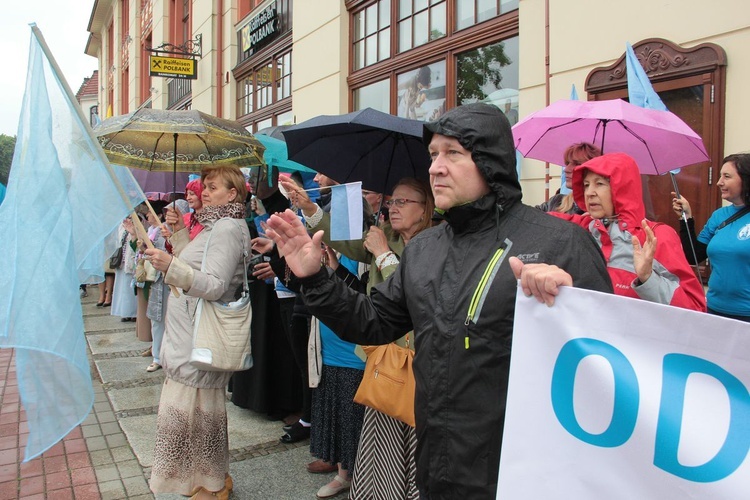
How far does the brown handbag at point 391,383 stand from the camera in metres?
2.63

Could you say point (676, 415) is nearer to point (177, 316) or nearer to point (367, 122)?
point (367, 122)

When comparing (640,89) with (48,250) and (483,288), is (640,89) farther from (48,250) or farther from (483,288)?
(48,250)

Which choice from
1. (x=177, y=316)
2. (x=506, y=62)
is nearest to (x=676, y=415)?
(x=177, y=316)

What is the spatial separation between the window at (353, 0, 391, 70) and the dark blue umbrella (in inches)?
167

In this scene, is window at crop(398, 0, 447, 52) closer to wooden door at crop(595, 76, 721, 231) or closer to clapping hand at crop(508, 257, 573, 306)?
wooden door at crop(595, 76, 721, 231)

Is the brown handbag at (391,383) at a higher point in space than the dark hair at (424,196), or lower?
lower

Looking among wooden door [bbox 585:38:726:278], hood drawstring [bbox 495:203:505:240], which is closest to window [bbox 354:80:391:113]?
wooden door [bbox 585:38:726:278]

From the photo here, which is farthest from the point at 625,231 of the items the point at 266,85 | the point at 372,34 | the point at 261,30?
the point at 261,30

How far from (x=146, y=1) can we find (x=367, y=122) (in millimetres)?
19713

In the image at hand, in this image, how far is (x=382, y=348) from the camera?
2.77 metres

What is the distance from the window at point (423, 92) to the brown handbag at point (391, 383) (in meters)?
4.17

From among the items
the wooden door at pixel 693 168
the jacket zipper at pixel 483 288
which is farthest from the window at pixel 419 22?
the jacket zipper at pixel 483 288

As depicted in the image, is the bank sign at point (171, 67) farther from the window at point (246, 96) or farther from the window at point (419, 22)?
the window at point (419, 22)

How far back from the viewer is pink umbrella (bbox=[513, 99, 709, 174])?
3.11 metres
